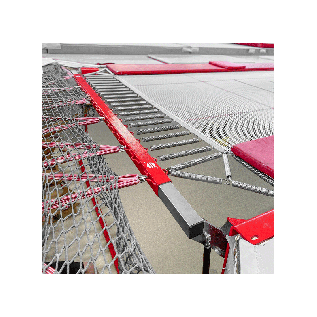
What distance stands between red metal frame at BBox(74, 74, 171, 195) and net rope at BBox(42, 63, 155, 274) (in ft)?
0.23

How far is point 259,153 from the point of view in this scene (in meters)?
Answer: 1.12

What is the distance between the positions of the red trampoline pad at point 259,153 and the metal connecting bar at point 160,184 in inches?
16.4

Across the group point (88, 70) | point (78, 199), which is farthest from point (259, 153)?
point (88, 70)

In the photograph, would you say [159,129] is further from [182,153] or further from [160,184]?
[160,184]

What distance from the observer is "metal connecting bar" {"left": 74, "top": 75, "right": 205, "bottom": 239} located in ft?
2.51

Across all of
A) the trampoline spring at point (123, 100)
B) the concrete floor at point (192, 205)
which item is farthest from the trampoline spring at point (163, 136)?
the trampoline spring at point (123, 100)

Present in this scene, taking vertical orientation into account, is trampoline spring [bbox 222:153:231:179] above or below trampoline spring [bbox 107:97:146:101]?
below

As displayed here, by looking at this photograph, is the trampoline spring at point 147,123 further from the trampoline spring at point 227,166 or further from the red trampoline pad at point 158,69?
the red trampoline pad at point 158,69

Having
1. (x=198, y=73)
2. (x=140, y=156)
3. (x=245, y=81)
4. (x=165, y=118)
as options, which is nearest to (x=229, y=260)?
(x=140, y=156)

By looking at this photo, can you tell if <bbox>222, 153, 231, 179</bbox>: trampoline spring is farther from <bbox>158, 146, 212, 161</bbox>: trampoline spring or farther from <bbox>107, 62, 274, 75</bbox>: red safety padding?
<bbox>107, 62, 274, 75</bbox>: red safety padding

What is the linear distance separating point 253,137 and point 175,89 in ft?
3.50

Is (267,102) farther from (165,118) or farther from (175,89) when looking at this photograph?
(165,118)

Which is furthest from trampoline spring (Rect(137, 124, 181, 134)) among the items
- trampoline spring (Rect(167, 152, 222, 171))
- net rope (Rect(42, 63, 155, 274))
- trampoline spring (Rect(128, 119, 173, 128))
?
trampoline spring (Rect(167, 152, 222, 171))

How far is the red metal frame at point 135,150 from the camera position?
993 mm
